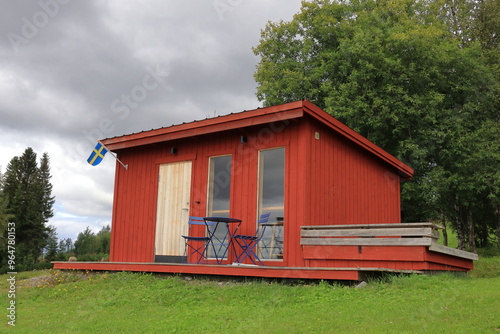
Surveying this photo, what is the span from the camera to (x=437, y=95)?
50.2 ft

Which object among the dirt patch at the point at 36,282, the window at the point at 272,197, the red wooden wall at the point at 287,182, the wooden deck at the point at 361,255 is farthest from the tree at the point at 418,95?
the dirt patch at the point at 36,282

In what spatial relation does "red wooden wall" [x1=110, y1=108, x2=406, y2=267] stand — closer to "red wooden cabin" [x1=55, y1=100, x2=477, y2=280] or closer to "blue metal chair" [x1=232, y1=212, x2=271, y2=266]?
"red wooden cabin" [x1=55, y1=100, x2=477, y2=280]

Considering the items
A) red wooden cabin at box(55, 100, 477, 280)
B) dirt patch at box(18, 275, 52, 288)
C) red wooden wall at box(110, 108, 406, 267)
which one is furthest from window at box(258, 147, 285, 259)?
dirt patch at box(18, 275, 52, 288)

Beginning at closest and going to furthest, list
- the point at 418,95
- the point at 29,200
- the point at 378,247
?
1. the point at 378,247
2. the point at 418,95
3. the point at 29,200

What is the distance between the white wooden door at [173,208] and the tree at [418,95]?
310 inches

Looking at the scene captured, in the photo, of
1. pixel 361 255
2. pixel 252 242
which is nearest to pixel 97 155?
pixel 252 242

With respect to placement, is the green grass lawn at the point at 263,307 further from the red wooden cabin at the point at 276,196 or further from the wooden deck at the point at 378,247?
the red wooden cabin at the point at 276,196

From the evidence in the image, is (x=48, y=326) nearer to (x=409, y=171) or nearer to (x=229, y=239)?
(x=229, y=239)

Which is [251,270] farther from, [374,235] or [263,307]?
[374,235]

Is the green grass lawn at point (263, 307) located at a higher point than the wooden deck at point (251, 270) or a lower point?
lower

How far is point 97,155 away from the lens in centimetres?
997

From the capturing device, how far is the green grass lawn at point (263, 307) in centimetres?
446

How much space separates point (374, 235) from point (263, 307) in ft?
6.90

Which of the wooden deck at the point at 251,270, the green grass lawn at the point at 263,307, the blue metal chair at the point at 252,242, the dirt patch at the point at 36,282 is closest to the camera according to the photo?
the green grass lawn at the point at 263,307
